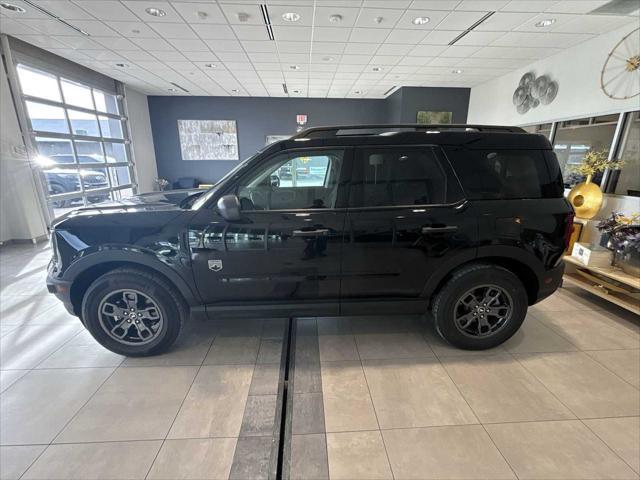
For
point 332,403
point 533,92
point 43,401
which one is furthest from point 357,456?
point 533,92

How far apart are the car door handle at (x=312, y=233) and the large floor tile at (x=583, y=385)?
5.74 feet

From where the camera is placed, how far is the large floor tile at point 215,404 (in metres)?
1.60

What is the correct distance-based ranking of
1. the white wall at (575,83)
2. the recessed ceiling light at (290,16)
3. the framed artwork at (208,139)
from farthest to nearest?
the framed artwork at (208,139) < the white wall at (575,83) < the recessed ceiling light at (290,16)

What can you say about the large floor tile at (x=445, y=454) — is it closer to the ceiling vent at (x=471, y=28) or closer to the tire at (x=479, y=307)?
the tire at (x=479, y=307)

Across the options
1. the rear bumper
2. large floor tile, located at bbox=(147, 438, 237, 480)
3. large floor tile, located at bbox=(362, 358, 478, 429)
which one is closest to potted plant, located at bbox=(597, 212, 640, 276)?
the rear bumper

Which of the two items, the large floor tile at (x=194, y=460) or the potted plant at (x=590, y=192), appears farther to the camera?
the potted plant at (x=590, y=192)

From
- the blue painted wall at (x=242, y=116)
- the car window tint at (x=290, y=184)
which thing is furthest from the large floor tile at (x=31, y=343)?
the blue painted wall at (x=242, y=116)

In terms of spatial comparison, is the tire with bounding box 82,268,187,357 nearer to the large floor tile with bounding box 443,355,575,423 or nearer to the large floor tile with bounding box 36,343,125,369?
the large floor tile with bounding box 36,343,125,369

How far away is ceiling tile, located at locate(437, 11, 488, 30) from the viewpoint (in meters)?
3.86

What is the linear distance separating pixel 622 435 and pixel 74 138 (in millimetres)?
8906

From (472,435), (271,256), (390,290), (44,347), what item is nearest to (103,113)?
(44,347)

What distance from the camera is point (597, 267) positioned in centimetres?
294

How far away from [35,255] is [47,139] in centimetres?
242

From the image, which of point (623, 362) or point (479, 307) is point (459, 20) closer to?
point (479, 307)
